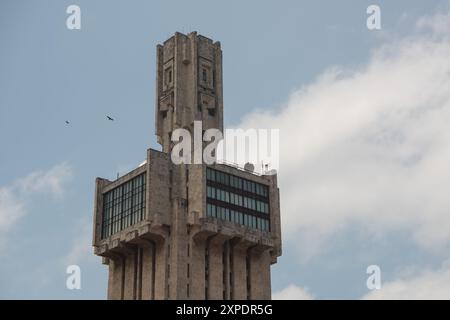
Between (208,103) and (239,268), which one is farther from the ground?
(208,103)

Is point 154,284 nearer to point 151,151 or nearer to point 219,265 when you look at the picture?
point 219,265

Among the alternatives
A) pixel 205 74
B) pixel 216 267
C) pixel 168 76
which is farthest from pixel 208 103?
pixel 216 267

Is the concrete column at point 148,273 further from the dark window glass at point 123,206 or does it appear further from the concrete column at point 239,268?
the concrete column at point 239,268

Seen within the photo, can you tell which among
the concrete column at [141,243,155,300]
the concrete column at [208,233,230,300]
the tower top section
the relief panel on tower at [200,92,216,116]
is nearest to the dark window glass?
the concrete column at [141,243,155,300]

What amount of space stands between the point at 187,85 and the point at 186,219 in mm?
29067

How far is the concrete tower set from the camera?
14488 centimetres

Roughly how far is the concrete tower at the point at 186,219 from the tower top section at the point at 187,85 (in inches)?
9.0

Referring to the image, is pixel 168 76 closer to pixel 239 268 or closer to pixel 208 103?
pixel 208 103

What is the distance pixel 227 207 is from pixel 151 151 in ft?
55.1

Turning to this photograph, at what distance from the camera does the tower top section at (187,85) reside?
521 feet

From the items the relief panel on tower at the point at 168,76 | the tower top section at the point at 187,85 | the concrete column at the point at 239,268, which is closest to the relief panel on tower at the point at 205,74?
the tower top section at the point at 187,85

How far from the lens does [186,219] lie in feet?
481

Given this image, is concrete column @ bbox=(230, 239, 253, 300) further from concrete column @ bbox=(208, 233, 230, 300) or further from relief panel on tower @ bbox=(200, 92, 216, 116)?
relief panel on tower @ bbox=(200, 92, 216, 116)

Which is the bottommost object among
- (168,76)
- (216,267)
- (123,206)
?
(216,267)
